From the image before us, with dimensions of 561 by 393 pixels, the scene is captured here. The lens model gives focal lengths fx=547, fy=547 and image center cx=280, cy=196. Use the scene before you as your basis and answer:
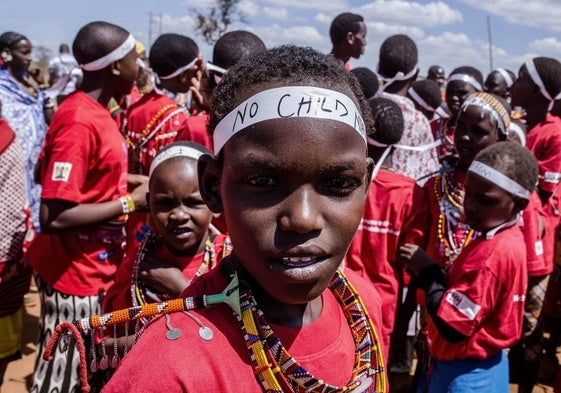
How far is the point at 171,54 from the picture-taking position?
435 centimetres

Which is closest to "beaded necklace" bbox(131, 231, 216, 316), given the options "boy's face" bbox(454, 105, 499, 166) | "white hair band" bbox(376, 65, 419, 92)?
"boy's face" bbox(454, 105, 499, 166)

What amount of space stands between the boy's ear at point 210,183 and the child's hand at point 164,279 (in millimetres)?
948

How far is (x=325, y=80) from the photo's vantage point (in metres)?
1.25

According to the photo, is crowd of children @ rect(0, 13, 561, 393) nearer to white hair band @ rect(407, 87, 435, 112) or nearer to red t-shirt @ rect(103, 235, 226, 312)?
red t-shirt @ rect(103, 235, 226, 312)

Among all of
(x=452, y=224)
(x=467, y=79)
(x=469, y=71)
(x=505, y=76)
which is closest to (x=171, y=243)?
(x=452, y=224)

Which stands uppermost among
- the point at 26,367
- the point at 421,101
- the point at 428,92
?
the point at 428,92

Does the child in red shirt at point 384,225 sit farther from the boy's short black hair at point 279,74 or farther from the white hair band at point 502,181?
the boy's short black hair at point 279,74

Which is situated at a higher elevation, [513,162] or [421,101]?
[513,162]

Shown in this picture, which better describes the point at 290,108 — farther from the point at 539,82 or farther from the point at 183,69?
the point at 539,82

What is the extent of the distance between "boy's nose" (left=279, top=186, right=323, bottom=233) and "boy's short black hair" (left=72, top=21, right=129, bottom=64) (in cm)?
258

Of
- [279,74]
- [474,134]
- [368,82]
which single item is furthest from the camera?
[368,82]

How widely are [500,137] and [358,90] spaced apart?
8.68 ft

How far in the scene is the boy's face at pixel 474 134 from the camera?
3582mm

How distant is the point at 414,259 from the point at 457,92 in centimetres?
457
